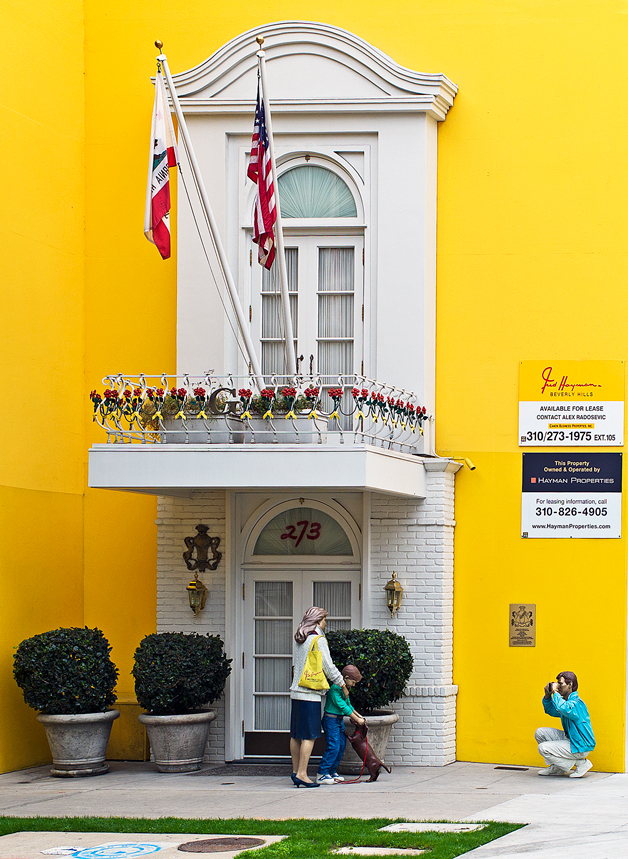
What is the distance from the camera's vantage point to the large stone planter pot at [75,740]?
13.8m

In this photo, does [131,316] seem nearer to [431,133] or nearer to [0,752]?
[431,133]

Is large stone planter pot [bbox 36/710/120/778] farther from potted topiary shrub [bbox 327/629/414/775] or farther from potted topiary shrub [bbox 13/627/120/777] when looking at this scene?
potted topiary shrub [bbox 327/629/414/775]

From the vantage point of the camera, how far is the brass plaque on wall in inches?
574

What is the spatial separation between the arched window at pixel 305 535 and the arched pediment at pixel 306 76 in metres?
4.65

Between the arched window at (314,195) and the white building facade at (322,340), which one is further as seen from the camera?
the arched window at (314,195)

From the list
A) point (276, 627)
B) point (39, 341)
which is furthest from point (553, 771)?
point (39, 341)

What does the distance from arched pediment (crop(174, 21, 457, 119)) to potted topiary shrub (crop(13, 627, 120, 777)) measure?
20.5 feet

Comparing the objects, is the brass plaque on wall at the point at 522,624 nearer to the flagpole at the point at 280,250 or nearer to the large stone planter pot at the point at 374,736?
the large stone planter pot at the point at 374,736

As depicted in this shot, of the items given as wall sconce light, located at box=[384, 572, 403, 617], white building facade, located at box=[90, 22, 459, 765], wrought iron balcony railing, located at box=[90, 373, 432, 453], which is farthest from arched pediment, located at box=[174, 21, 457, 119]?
wall sconce light, located at box=[384, 572, 403, 617]

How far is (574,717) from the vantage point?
13469mm

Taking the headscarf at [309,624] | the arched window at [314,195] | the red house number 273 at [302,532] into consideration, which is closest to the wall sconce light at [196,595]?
the red house number 273 at [302,532]

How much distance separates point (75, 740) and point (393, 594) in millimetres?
3745

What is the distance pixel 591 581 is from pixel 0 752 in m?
6.67

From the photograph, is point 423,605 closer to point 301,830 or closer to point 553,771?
point 553,771
